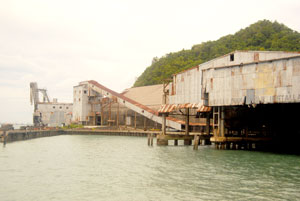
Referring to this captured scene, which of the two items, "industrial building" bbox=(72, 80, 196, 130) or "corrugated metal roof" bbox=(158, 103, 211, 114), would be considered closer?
"corrugated metal roof" bbox=(158, 103, 211, 114)

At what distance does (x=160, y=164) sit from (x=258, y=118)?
837 inches

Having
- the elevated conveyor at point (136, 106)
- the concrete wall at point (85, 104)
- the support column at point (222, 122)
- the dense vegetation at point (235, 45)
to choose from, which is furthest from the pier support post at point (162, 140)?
the concrete wall at point (85, 104)

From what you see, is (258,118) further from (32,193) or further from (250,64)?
(32,193)

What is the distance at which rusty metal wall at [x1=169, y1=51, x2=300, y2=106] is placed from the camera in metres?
28.8

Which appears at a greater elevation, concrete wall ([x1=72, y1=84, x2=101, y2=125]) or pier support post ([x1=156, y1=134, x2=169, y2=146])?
concrete wall ([x1=72, y1=84, x2=101, y2=125])

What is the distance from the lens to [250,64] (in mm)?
31828

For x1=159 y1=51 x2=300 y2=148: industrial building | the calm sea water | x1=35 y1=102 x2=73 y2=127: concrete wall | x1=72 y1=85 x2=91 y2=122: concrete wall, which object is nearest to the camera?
the calm sea water

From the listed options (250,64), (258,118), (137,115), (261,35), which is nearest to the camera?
(250,64)

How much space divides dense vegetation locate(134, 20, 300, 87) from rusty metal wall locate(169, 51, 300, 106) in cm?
5371

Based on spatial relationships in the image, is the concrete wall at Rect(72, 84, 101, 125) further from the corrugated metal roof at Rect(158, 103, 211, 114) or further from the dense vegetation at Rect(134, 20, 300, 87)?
the corrugated metal roof at Rect(158, 103, 211, 114)

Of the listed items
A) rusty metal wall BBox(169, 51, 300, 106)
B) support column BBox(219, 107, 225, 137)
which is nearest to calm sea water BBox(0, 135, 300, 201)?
rusty metal wall BBox(169, 51, 300, 106)

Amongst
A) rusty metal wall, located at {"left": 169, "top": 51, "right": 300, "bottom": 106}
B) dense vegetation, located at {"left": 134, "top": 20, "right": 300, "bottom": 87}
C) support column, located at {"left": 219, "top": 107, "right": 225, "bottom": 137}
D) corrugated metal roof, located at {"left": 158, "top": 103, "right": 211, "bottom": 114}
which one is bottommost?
support column, located at {"left": 219, "top": 107, "right": 225, "bottom": 137}

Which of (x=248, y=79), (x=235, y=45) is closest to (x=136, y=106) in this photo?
(x=248, y=79)

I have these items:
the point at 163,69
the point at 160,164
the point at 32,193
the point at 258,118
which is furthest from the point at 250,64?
the point at 163,69
